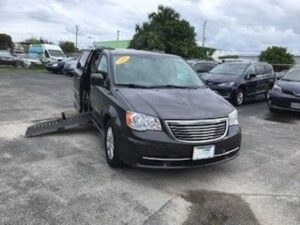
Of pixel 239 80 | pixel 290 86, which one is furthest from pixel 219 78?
pixel 290 86

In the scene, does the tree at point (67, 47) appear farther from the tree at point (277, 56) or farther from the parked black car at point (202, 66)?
the parked black car at point (202, 66)

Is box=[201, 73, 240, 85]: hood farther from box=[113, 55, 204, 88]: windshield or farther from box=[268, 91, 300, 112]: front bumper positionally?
box=[113, 55, 204, 88]: windshield

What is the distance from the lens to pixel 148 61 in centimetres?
655

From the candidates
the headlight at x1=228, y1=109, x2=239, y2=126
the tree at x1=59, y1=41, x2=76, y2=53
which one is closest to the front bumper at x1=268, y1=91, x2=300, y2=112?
the headlight at x1=228, y1=109, x2=239, y2=126

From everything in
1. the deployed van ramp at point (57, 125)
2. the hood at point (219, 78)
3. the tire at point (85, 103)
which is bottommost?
the deployed van ramp at point (57, 125)

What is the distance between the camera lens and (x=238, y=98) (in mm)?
12625

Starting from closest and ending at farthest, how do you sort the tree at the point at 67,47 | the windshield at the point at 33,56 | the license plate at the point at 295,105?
the license plate at the point at 295,105, the windshield at the point at 33,56, the tree at the point at 67,47

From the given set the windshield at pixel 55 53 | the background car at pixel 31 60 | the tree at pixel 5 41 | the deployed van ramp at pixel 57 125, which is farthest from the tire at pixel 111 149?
the tree at pixel 5 41

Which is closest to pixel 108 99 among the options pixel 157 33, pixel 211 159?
pixel 211 159

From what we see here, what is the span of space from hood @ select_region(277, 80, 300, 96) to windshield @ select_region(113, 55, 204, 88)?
15.3 ft

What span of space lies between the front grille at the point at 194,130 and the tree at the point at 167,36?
95.4ft

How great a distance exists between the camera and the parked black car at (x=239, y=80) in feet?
41.0

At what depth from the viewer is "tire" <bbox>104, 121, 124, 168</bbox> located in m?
5.30

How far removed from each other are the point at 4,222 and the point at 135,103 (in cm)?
214
